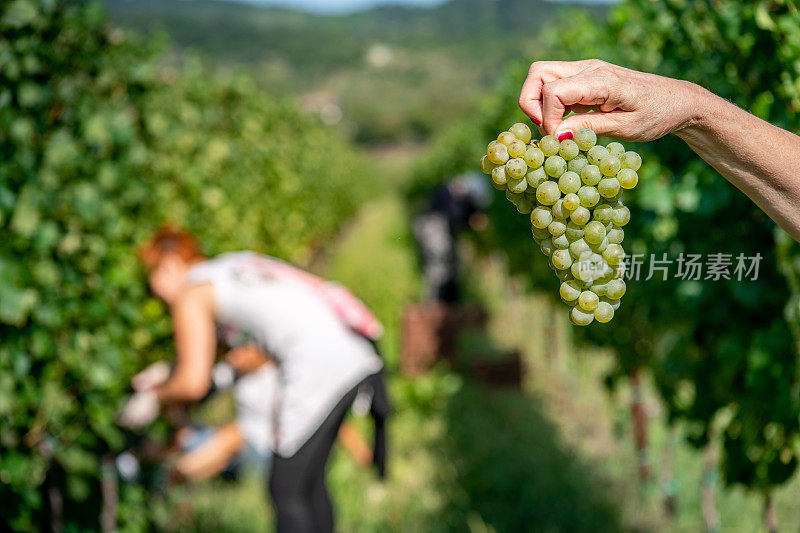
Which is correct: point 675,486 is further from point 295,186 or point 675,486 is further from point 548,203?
point 295,186

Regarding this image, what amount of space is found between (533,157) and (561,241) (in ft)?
0.43

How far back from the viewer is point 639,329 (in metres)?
3.18

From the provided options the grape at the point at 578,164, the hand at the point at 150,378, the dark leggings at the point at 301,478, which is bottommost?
the dark leggings at the point at 301,478

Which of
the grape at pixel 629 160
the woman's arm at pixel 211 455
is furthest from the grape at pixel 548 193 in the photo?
the woman's arm at pixel 211 455

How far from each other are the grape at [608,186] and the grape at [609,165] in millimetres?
11

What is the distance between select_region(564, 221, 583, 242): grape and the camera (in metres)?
0.91

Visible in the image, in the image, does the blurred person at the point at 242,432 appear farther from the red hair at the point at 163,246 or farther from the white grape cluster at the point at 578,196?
the white grape cluster at the point at 578,196

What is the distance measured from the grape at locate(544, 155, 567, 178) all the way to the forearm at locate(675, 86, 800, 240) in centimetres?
22

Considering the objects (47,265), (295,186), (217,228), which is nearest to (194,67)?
(217,228)

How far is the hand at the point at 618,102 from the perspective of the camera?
2.91 ft

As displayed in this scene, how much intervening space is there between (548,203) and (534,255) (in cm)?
379

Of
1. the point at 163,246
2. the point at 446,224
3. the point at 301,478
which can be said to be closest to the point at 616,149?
the point at 301,478

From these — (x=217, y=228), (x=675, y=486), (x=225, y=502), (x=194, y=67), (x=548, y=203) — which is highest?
(x=194, y=67)

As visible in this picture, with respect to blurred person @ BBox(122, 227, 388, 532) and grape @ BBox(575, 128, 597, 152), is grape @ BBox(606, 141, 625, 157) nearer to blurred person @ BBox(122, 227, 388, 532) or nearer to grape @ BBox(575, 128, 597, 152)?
grape @ BBox(575, 128, 597, 152)
